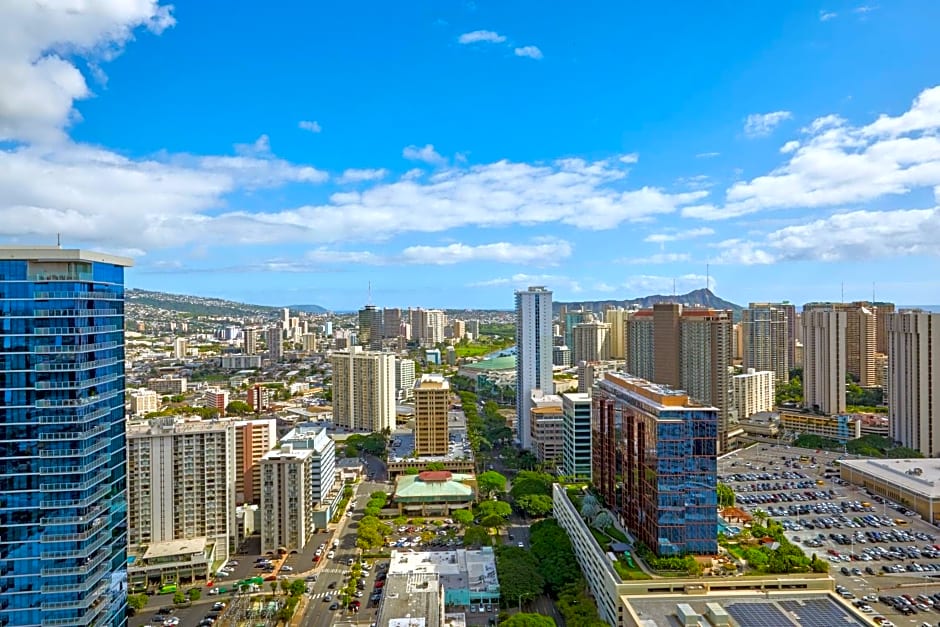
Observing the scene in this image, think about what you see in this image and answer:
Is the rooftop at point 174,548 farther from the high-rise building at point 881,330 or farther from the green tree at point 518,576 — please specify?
the high-rise building at point 881,330

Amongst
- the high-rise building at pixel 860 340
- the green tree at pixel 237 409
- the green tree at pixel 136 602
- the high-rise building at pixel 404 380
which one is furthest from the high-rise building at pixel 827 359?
the green tree at pixel 136 602

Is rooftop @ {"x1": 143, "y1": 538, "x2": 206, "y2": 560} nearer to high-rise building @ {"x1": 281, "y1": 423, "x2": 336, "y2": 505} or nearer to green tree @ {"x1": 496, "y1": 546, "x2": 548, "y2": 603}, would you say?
high-rise building @ {"x1": 281, "y1": 423, "x2": 336, "y2": 505}

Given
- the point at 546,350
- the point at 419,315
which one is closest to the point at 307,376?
the point at 419,315

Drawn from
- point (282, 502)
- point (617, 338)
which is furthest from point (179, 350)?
point (282, 502)

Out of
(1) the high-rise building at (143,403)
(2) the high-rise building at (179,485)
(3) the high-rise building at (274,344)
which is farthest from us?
(3) the high-rise building at (274,344)

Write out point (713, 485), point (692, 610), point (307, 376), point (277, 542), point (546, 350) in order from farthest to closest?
point (307, 376) → point (546, 350) → point (277, 542) → point (713, 485) → point (692, 610)

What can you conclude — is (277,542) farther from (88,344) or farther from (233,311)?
(233,311)
